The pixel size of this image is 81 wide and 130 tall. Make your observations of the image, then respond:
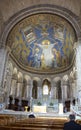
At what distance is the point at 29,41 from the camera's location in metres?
22.9

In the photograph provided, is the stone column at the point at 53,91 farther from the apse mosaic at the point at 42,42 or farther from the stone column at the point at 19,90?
the stone column at the point at 19,90

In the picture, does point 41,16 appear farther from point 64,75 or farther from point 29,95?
point 29,95

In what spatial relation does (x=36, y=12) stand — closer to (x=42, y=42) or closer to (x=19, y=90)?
(x=42, y=42)

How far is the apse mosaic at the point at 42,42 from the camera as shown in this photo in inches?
725

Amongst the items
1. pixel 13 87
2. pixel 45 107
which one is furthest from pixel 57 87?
pixel 13 87

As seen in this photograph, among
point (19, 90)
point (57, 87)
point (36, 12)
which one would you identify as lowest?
point (19, 90)

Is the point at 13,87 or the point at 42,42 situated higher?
the point at 42,42

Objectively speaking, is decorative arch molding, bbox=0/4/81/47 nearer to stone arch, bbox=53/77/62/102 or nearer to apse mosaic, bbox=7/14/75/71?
apse mosaic, bbox=7/14/75/71

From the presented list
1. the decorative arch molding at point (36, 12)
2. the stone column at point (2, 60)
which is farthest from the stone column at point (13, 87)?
the decorative arch molding at point (36, 12)

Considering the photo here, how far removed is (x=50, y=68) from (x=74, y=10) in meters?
12.3

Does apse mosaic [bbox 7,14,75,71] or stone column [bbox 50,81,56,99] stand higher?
apse mosaic [bbox 7,14,75,71]

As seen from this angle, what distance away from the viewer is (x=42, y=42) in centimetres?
2398

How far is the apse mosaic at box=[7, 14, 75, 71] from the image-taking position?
18.4m

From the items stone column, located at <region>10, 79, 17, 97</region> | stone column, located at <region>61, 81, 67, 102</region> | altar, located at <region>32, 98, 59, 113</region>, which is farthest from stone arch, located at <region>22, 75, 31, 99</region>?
stone column, located at <region>61, 81, 67, 102</region>
